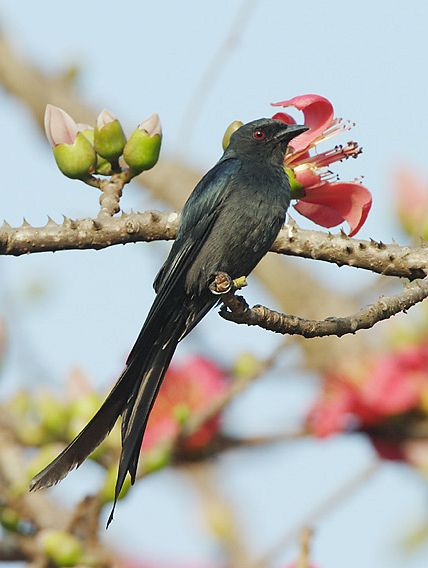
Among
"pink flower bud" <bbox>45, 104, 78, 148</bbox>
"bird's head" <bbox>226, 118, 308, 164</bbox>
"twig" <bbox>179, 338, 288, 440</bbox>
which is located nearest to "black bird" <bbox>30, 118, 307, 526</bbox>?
"bird's head" <bbox>226, 118, 308, 164</bbox>

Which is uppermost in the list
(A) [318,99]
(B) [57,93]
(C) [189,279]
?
(A) [318,99]

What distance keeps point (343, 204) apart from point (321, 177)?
4.1 inches

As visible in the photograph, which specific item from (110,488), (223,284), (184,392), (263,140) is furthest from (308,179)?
(184,392)

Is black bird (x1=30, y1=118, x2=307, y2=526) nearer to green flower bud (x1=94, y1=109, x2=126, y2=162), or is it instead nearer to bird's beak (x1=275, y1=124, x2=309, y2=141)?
→ bird's beak (x1=275, y1=124, x2=309, y2=141)

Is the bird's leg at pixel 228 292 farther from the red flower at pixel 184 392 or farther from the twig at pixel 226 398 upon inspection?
the red flower at pixel 184 392

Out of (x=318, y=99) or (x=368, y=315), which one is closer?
(x=368, y=315)

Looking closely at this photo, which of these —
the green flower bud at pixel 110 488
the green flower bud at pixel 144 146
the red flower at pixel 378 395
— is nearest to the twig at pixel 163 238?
the green flower bud at pixel 144 146

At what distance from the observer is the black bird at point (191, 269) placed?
9.12 ft

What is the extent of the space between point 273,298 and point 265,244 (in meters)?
3.40

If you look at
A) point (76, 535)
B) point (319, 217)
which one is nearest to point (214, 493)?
point (76, 535)

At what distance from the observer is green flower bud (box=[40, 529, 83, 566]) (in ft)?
9.52

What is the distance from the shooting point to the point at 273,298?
6195 mm

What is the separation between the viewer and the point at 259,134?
3119 millimetres

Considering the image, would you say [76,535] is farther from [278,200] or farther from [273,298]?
[273,298]
